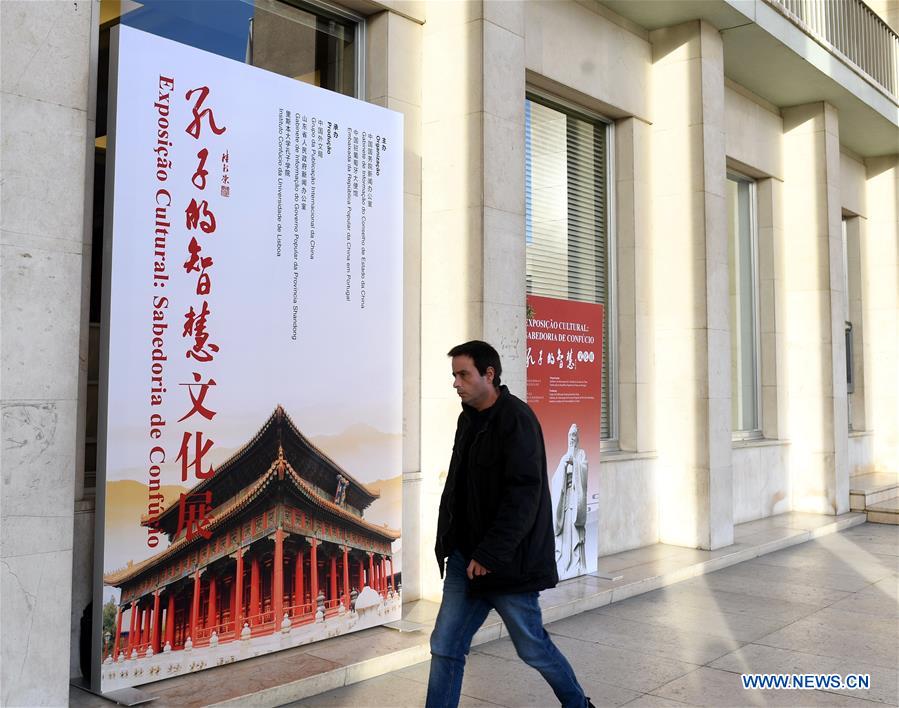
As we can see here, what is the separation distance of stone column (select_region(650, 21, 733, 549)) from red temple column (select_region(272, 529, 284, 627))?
5584 millimetres

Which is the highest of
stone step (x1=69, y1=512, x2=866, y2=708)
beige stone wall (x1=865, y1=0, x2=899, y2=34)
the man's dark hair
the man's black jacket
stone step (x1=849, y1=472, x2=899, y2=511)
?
beige stone wall (x1=865, y1=0, x2=899, y2=34)

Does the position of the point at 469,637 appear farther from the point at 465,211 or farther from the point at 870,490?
the point at 870,490

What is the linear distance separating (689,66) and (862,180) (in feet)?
27.4

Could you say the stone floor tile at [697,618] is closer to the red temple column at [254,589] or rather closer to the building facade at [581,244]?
the building facade at [581,244]

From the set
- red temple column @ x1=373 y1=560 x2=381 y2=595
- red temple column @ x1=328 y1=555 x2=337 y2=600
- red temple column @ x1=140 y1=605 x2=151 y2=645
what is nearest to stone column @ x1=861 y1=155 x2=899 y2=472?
red temple column @ x1=373 y1=560 x2=381 y2=595

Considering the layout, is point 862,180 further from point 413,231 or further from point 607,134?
point 413,231

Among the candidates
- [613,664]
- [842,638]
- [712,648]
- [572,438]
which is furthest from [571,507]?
[842,638]

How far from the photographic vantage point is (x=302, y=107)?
5.83 m

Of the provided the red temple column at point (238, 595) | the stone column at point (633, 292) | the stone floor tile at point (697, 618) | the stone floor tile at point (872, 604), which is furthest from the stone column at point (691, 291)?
the red temple column at point (238, 595)

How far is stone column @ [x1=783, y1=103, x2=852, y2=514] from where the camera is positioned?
12.7 meters

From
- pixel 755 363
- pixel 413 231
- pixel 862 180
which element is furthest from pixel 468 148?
pixel 862 180

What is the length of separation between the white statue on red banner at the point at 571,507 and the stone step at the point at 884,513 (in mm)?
6776

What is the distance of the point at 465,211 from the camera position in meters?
7.01

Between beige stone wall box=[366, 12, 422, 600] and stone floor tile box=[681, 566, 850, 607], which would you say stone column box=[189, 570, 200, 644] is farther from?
stone floor tile box=[681, 566, 850, 607]
